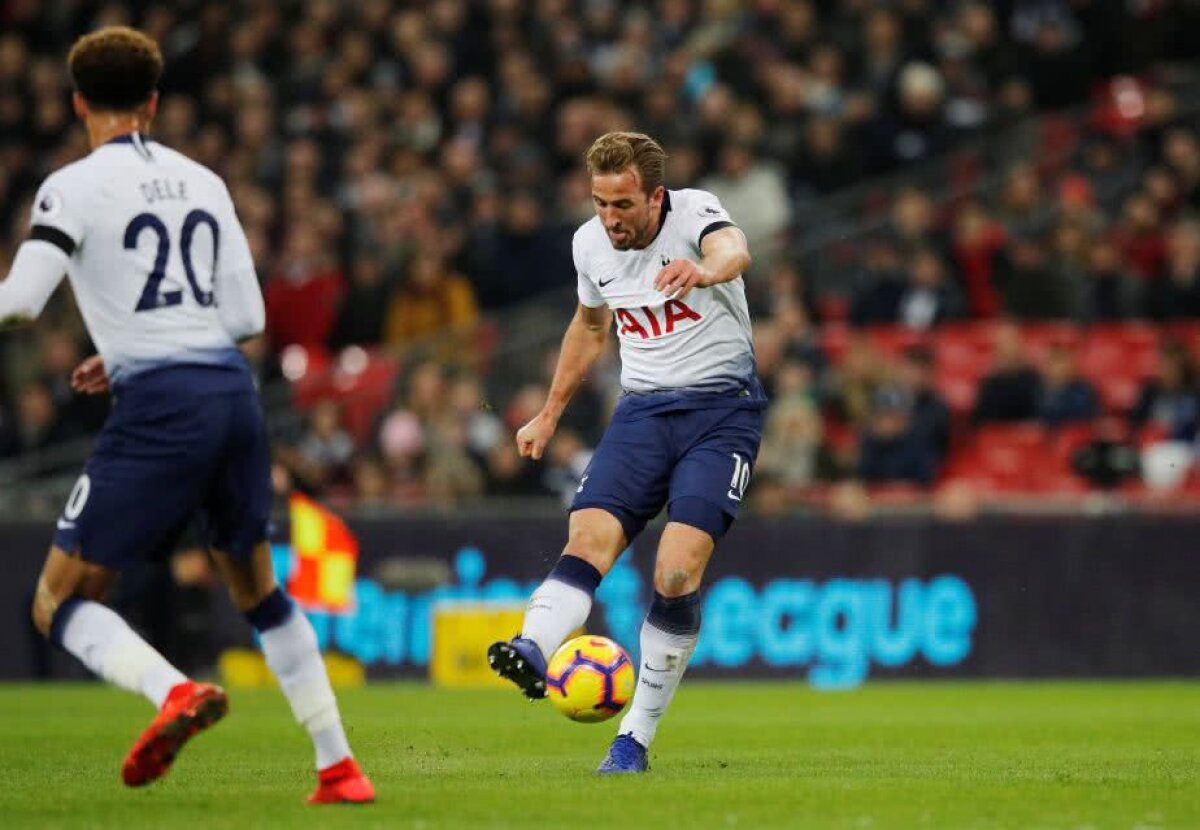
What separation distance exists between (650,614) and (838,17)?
51.8 ft

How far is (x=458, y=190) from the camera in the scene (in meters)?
23.0

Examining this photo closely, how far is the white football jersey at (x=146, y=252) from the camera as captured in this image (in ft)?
24.7

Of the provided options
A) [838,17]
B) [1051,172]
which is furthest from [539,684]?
[838,17]

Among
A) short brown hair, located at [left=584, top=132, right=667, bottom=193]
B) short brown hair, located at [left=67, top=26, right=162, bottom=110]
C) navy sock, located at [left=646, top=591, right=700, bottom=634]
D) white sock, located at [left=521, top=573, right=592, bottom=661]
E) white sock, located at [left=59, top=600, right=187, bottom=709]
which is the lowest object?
navy sock, located at [left=646, top=591, right=700, bottom=634]

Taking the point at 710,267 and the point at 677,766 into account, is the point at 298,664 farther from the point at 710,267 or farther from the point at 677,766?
the point at 677,766

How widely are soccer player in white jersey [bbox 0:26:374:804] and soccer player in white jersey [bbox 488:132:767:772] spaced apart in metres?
1.64

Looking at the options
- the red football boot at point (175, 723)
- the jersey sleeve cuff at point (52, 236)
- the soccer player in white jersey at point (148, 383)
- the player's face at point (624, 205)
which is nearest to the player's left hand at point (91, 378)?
the soccer player in white jersey at point (148, 383)

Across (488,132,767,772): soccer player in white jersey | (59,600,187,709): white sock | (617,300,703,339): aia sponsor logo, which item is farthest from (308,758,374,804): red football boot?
(617,300,703,339): aia sponsor logo

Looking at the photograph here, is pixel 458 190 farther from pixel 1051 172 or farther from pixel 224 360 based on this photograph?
pixel 224 360

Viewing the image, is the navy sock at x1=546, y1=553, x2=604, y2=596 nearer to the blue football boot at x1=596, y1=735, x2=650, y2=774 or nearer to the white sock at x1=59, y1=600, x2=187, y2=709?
the blue football boot at x1=596, y1=735, x2=650, y2=774

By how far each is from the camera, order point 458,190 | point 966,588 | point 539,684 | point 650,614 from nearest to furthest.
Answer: point 539,684 < point 650,614 < point 966,588 < point 458,190

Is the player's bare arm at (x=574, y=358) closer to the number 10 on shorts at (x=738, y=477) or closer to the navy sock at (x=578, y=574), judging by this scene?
the navy sock at (x=578, y=574)

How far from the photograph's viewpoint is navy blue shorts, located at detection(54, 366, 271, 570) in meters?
7.62

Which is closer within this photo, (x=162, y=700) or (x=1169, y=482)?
(x=162, y=700)
